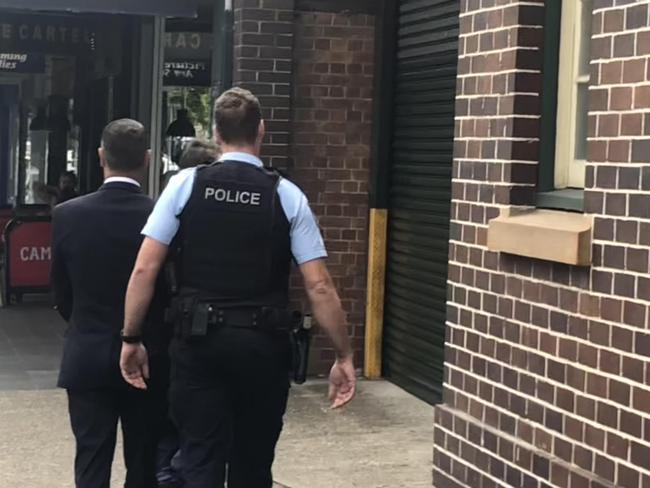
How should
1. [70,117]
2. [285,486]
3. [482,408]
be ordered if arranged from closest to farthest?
[482,408] < [285,486] < [70,117]

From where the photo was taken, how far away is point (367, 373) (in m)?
9.85

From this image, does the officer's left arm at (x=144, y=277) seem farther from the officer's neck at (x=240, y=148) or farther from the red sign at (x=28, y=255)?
the red sign at (x=28, y=255)

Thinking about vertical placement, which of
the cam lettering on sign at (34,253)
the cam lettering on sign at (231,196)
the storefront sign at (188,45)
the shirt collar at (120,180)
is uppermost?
the storefront sign at (188,45)

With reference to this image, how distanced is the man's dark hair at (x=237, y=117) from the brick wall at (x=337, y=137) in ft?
15.4

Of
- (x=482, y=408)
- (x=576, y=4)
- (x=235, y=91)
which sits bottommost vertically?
(x=482, y=408)

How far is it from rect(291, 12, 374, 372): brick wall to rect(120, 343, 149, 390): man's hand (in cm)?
465

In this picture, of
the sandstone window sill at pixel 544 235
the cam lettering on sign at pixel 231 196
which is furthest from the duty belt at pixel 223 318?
the sandstone window sill at pixel 544 235

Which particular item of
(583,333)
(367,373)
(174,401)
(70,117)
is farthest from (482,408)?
(70,117)

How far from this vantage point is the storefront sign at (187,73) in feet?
43.2

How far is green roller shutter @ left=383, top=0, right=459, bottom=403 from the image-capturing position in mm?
8773

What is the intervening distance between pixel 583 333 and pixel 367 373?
4805 mm

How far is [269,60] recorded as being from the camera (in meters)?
9.42

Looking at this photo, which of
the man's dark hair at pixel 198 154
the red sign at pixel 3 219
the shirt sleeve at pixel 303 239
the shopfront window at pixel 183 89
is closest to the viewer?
the shirt sleeve at pixel 303 239

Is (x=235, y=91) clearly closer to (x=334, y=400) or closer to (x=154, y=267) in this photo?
(x=154, y=267)
